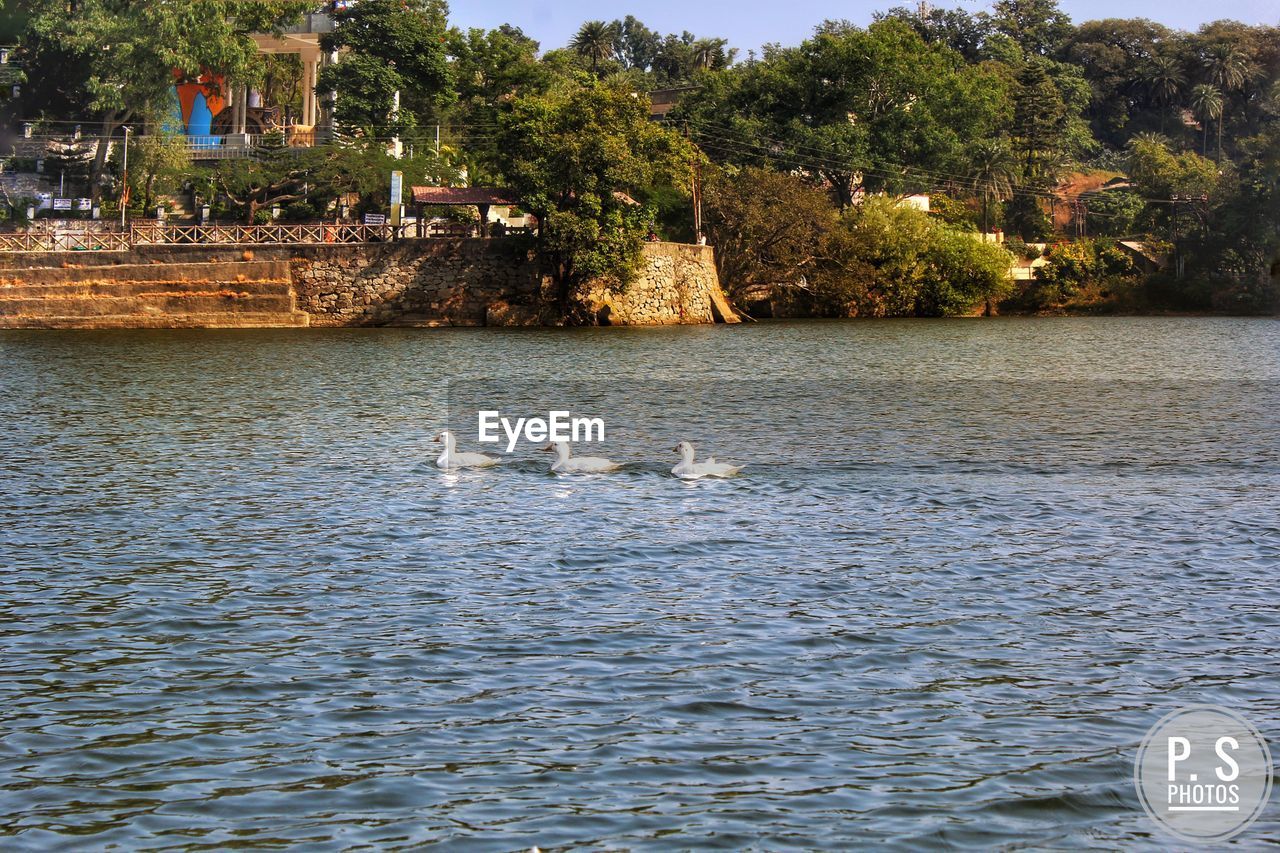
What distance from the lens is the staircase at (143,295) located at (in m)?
54.7

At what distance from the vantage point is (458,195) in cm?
5959

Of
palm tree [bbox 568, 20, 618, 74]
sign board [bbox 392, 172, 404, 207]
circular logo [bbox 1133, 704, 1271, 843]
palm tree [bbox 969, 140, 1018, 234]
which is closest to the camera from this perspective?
circular logo [bbox 1133, 704, 1271, 843]

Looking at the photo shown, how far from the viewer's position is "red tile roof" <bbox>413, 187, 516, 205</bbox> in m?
58.9

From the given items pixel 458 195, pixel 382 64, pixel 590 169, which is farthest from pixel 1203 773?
pixel 382 64

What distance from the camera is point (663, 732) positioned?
29.7 feet

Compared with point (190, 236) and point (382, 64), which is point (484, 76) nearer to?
point (382, 64)

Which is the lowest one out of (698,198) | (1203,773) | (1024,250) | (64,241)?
(1203,773)

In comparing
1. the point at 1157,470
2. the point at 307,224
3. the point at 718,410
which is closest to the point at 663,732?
the point at 1157,470

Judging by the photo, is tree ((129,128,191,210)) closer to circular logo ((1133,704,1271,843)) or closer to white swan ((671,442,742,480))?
white swan ((671,442,742,480))

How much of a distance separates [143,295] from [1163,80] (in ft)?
310

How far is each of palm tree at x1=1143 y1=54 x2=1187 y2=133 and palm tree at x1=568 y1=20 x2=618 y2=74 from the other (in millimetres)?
46668

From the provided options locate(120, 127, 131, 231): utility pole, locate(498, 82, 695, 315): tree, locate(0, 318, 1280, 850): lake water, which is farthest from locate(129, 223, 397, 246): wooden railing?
locate(0, 318, 1280, 850): lake water

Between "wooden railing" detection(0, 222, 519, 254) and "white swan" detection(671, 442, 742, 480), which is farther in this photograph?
"wooden railing" detection(0, 222, 519, 254)

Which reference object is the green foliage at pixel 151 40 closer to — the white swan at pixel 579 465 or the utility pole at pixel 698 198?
the utility pole at pixel 698 198
